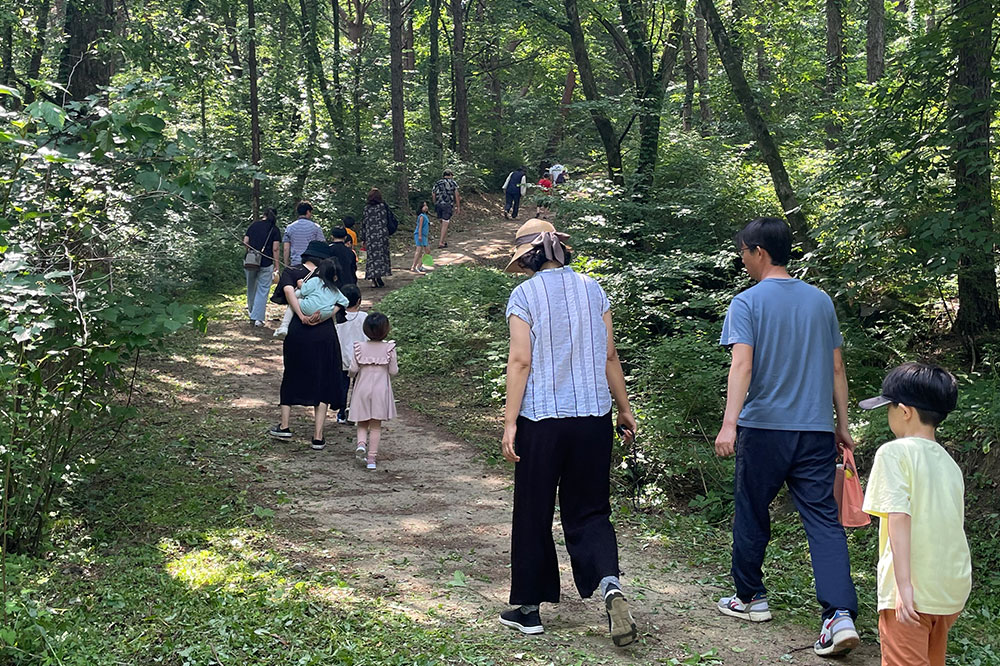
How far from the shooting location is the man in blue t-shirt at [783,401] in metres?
4.77

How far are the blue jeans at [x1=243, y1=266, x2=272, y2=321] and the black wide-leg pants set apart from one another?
37.9 feet

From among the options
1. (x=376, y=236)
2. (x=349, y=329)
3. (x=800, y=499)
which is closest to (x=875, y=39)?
(x=376, y=236)

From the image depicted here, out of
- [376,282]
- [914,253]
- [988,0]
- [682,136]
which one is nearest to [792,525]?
[914,253]

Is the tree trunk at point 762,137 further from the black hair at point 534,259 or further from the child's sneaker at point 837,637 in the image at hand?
the child's sneaker at point 837,637

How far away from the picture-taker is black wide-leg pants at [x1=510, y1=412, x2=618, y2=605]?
478 cm

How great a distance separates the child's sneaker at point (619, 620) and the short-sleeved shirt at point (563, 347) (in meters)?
0.92

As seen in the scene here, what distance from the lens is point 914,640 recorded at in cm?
355

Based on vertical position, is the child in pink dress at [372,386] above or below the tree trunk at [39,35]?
below

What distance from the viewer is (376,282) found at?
2012 cm

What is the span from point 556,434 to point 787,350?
1.27 m

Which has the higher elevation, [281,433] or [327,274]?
[327,274]

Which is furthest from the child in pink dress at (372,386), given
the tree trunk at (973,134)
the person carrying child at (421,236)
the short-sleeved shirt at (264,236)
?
the person carrying child at (421,236)

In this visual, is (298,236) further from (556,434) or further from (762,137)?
(556,434)

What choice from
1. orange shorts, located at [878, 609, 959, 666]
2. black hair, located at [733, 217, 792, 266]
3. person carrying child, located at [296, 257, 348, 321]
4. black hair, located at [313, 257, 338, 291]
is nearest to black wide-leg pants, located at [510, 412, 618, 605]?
black hair, located at [733, 217, 792, 266]
